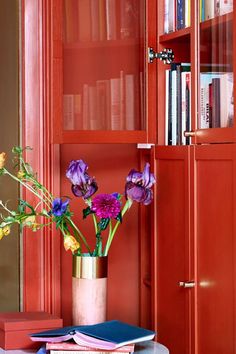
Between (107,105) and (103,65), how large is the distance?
13cm

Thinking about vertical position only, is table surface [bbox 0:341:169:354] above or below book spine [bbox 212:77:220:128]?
below

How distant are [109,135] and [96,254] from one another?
411mm

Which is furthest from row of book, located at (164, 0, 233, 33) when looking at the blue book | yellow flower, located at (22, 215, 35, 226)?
the blue book

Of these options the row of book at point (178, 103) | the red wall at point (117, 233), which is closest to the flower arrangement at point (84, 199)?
the row of book at point (178, 103)

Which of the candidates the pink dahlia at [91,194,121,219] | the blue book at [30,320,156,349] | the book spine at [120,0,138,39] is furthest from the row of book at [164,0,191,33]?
the blue book at [30,320,156,349]

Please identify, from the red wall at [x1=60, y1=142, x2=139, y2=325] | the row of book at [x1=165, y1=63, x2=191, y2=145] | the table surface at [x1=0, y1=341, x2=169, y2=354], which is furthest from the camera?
the red wall at [x1=60, y1=142, x2=139, y2=325]

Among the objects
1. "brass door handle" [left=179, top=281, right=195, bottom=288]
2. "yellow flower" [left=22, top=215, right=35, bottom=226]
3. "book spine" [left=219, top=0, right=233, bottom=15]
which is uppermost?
"book spine" [left=219, top=0, right=233, bottom=15]

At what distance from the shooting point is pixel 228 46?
2.23m

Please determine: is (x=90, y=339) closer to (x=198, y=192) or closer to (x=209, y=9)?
(x=198, y=192)

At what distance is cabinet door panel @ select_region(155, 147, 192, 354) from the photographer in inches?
98.3

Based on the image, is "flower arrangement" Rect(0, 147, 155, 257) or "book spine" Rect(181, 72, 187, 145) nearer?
"flower arrangement" Rect(0, 147, 155, 257)

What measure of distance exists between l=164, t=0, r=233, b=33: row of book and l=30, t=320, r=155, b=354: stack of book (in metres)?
0.92

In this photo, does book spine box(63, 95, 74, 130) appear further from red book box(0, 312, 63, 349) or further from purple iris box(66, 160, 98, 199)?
red book box(0, 312, 63, 349)

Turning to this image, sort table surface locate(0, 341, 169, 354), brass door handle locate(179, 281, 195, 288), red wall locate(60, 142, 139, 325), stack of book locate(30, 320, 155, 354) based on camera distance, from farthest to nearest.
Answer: red wall locate(60, 142, 139, 325)
brass door handle locate(179, 281, 195, 288)
table surface locate(0, 341, 169, 354)
stack of book locate(30, 320, 155, 354)
